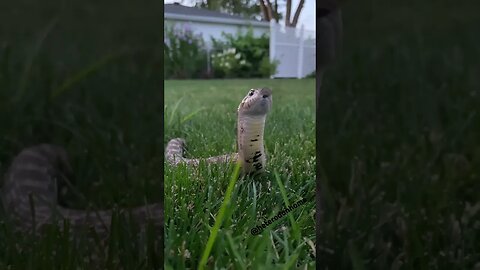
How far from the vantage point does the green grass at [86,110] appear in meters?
0.77

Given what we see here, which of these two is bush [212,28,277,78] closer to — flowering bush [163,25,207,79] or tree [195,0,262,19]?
flowering bush [163,25,207,79]

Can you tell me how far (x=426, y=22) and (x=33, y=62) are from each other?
59 centimetres

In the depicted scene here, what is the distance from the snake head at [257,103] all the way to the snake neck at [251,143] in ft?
0.07

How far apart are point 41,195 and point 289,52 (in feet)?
5.25

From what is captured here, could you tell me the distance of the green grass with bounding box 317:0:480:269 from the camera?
81 cm

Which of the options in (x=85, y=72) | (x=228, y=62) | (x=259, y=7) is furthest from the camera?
(x=228, y=62)

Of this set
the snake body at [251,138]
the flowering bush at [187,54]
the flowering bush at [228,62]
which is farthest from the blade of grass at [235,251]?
the flowering bush at [228,62]

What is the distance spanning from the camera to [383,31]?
81cm

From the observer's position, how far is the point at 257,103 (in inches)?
57.9

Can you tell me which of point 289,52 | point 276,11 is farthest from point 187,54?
point 276,11

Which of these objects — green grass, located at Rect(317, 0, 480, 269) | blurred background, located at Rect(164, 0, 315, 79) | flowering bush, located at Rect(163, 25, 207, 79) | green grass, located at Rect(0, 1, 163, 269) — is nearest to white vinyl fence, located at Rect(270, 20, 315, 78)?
blurred background, located at Rect(164, 0, 315, 79)

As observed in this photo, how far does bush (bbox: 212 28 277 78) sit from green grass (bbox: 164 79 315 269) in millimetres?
468

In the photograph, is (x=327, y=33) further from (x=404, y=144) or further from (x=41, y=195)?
(x=41, y=195)

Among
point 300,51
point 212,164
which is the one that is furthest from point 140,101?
point 300,51
